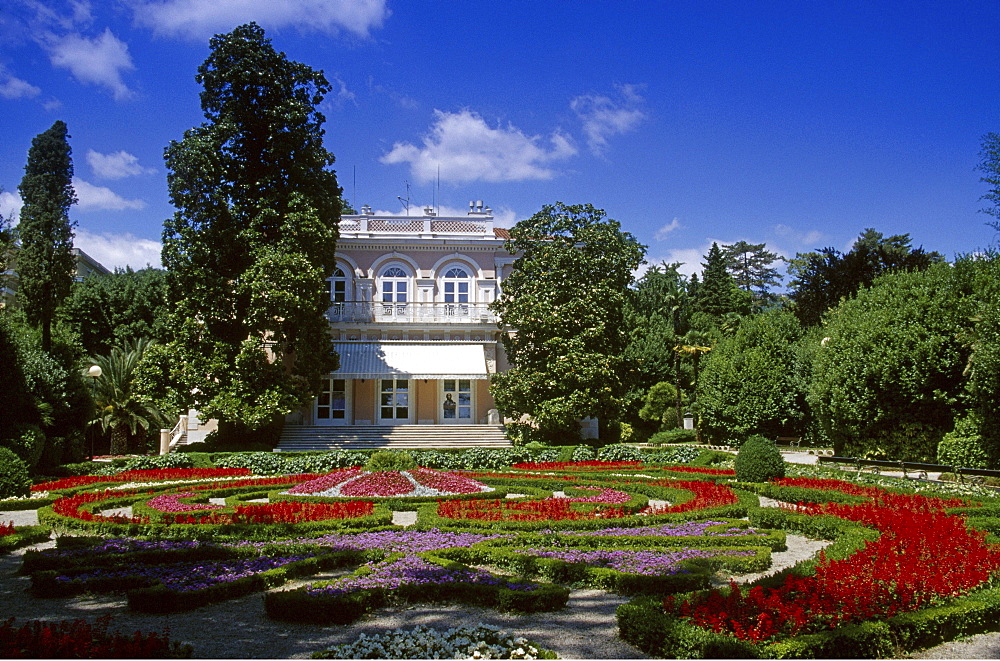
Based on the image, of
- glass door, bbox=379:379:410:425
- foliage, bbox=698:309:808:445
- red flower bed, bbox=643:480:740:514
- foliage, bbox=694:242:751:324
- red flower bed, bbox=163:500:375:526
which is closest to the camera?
red flower bed, bbox=163:500:375:526

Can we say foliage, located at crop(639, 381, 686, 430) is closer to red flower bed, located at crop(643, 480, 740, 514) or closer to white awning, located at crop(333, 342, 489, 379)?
white awning, located at crop(333, 342, 489, 379)

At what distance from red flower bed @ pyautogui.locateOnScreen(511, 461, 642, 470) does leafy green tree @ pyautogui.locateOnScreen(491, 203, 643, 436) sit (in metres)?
4.43

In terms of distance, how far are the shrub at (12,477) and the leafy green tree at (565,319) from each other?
52.2 ft

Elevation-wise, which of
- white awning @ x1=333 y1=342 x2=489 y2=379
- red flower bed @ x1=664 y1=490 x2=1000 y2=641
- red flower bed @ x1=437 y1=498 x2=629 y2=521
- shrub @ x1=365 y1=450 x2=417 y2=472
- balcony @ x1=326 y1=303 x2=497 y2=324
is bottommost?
red flower bed @ x1=437 y1=498 x2=629 y2=521

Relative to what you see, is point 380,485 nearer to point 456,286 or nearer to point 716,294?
point 456,286

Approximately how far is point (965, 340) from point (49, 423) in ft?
78.4

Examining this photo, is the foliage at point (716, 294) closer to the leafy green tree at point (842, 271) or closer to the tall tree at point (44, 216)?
the leafy green tree at point (842, 271)

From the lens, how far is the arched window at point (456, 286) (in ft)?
111

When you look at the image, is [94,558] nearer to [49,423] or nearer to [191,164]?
[49,423]

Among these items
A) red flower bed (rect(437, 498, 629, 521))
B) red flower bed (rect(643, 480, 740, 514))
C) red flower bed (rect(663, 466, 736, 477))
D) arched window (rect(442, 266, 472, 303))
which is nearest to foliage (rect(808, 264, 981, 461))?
red flower bed (rect(663, 466, 736, 477))

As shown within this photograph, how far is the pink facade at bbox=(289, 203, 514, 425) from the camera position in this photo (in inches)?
1233

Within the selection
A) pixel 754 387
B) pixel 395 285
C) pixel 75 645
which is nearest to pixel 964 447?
pixel 754 387

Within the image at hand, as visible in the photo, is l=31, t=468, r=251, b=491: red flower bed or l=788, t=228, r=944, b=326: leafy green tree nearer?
l=31, t=468, r=251, b=491: red flower bed

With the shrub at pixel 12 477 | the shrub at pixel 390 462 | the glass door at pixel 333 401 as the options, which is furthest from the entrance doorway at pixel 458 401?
the shrub at pixel 12 477
